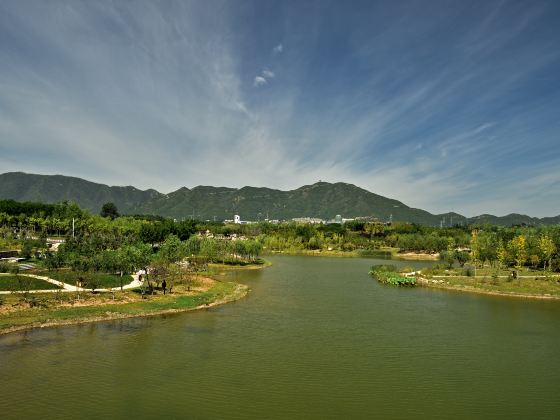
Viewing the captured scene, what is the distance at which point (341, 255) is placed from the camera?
119500 mm

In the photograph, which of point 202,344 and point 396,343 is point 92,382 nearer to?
point 202,344

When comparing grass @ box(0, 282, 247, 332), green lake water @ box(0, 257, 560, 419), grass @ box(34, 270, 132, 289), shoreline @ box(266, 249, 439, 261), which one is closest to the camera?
green lake water @ box(0, 257, 560, 419)

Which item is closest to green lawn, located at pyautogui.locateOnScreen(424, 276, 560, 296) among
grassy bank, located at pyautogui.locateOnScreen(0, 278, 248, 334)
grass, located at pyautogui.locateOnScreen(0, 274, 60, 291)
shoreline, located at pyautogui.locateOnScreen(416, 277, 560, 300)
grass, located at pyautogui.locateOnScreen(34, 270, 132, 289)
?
shoreline, located at pyautogui.locateOnScreen(416, 277, 560, 300)

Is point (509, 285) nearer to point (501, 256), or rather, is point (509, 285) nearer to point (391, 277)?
point (391, 277)

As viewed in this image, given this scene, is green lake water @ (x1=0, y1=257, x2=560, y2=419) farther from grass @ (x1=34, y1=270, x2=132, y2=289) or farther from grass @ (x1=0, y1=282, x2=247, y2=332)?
grass @ (x1=34, y1=270, x2=132, y2=289)

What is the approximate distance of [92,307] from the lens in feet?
109

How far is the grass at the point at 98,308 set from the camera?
96.9 feet

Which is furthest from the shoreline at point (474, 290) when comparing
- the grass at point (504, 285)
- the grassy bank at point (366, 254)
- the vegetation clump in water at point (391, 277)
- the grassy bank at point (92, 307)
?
the grassy bank at point (366, 254)

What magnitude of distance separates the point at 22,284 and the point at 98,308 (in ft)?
27.7

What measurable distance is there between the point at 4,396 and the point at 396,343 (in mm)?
23266

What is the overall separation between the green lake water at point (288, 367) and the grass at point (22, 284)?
9439 mm

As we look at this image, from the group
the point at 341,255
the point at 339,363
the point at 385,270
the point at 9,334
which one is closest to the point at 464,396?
the point at 339,363

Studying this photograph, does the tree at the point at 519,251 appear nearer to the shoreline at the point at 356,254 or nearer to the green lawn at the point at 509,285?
the green lawn at the point at 509,285

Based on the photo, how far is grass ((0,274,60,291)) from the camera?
115 feet
